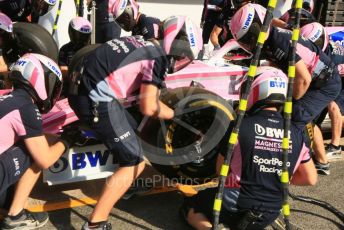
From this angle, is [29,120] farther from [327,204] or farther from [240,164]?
[327,204]

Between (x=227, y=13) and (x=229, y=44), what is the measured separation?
2.52 m

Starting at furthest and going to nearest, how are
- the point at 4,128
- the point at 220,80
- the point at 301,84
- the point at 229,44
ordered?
the point at 229,44
the point at 220,80
the point at 301,84
the point at 4,128

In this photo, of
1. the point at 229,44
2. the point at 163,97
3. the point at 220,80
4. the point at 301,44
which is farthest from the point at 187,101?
the point at 229,44

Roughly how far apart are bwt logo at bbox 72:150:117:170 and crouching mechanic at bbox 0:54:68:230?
402 millimetres

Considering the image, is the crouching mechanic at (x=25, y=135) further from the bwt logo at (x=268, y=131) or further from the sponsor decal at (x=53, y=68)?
the bwt logo at (x=268, y=131)

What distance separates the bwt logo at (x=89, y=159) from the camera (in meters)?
3.93

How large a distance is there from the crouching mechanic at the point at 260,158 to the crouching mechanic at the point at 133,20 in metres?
1.94

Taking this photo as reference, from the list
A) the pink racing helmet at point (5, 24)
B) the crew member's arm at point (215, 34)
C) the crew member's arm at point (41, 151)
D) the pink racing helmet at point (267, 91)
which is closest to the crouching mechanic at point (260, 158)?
the pink racing helmet at point (267, 91)

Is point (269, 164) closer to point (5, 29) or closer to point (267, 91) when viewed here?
point (267, 91)

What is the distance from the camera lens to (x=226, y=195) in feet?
10.9

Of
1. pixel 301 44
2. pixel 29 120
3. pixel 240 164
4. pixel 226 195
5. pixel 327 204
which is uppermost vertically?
pixel 301 44

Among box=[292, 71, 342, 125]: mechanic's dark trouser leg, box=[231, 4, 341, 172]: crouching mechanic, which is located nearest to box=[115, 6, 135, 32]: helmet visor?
box=[231, 4, 341, 172]: crouching mechanic

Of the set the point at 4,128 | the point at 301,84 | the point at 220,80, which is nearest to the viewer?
the point at 4,128

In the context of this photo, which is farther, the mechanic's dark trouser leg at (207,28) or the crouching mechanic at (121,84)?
the mechanic's dark trouser leg at (207,28)
